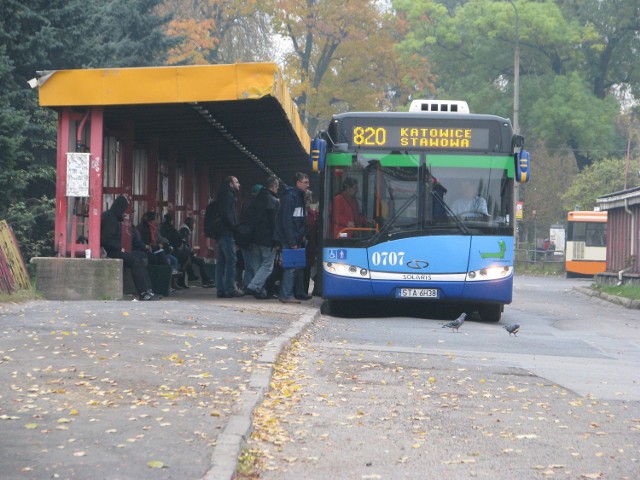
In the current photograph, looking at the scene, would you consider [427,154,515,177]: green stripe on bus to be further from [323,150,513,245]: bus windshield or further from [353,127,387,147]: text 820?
[353,127,387,147]: text 820

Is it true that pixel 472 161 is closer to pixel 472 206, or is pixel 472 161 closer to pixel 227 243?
pixel 472 206

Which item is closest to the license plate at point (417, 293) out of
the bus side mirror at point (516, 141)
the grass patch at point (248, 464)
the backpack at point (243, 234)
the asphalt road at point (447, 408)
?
the asphalt road at point (447, 408)

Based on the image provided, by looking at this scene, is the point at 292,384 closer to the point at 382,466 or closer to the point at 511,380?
the point at 511,380

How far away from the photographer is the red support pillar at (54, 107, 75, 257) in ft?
59.2

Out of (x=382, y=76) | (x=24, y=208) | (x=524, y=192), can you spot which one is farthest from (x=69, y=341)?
(x=524, y=192)

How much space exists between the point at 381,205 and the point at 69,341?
7128mm

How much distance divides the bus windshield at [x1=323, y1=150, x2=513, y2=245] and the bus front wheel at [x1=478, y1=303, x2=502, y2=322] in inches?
56.3

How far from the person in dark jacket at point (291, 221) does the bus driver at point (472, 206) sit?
8.89ft

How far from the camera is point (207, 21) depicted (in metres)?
47.7

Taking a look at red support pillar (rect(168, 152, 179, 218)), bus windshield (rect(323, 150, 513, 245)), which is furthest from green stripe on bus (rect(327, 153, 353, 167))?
red support pillar (rect(168, 152, 179, 218))

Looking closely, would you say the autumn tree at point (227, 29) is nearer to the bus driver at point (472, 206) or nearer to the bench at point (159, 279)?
the bench at point (159, 279)

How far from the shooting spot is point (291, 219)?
62.2ft

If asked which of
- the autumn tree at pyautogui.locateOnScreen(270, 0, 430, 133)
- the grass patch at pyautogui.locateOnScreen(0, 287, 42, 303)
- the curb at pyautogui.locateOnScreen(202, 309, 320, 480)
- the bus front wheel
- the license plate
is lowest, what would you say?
the bus front wheel

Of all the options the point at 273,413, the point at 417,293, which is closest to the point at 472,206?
the point at 417,293
